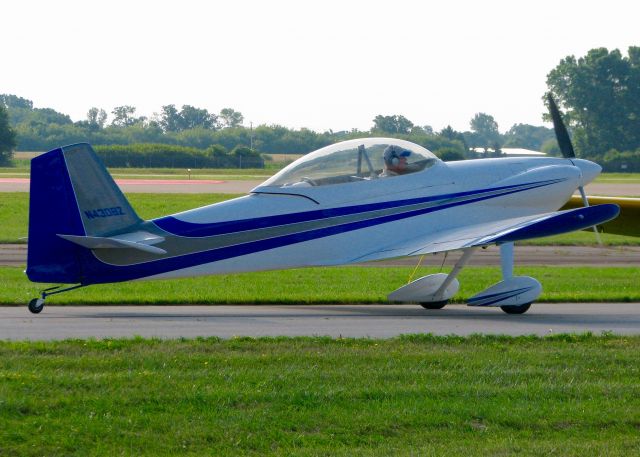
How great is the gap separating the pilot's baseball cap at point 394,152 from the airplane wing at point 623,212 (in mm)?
4365

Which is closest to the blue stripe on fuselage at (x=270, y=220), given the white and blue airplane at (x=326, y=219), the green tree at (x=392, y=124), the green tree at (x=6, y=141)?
the white and blue airplane at (x=326, y=219)

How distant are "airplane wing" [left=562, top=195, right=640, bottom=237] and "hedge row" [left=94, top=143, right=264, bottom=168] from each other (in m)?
72.7

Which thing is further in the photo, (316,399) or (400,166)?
(400,166)

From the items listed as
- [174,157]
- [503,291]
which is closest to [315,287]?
[503,291]

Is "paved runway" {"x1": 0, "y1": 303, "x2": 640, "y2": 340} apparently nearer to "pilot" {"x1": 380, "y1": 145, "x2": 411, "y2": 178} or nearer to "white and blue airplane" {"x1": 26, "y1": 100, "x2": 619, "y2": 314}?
"white and blue airplane" {"x1": 26, "y1": 100, "x2": 619, "y2": 314}

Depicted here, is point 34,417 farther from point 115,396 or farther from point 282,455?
point 282,455

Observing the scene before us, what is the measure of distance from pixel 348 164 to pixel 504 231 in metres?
2.20

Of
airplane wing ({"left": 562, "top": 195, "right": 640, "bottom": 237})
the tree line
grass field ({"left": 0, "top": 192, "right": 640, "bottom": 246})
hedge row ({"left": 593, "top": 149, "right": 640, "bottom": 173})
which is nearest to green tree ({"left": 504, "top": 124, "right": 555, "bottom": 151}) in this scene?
the tree line

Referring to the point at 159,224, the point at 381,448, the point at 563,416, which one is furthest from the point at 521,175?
the point at 381,448

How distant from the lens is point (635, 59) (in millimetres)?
107875

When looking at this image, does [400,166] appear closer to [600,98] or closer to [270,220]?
[270,220]

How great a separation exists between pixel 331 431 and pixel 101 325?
19.0 feet

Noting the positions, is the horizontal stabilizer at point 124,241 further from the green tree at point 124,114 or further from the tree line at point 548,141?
the green tree at point 124,114

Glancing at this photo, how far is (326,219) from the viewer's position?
46.3ft
